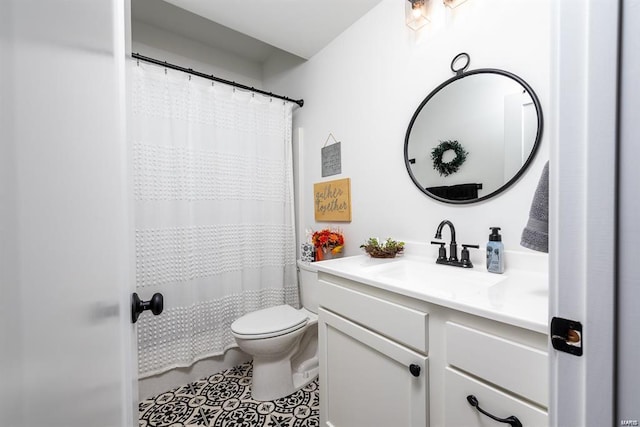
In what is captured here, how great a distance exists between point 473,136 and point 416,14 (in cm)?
70

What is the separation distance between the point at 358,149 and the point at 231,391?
1.72 meters

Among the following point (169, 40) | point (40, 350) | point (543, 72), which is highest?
point (169, 40)

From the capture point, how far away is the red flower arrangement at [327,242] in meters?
1.91

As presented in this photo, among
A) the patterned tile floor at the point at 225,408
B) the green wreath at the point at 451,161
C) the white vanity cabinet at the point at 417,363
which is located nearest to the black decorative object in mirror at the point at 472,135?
the green wreath at the point at 451,161

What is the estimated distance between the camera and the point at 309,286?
197cm

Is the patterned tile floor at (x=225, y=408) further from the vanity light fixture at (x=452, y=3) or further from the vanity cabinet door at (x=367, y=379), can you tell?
the vanity light fixture at (x=452, y=3)

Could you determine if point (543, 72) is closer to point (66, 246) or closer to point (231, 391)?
point (66, 246)

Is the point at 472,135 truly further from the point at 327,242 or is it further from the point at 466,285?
the point at 327,242

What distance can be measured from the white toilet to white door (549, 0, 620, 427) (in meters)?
1.06

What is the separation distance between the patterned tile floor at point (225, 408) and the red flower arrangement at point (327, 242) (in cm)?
85

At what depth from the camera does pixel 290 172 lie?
88.5 inches

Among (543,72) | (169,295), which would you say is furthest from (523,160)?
(169,295)

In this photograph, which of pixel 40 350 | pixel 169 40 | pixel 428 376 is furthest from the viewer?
pixel 169 40

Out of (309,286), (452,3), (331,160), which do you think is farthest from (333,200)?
(452,3)
